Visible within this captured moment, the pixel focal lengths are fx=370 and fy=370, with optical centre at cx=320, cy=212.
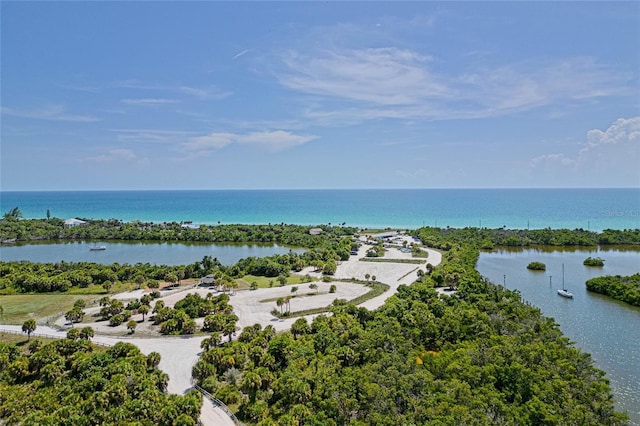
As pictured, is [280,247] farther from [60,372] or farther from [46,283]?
[60,372]

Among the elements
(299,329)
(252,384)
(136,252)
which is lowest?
(252,384)

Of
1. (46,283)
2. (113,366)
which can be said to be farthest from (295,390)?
(46,283)

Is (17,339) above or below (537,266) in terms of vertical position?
below

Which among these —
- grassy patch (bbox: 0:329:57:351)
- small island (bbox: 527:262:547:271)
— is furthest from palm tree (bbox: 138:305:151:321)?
small island (bbox: 527:262:547:271)

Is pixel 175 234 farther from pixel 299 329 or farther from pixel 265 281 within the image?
pixel 299 329

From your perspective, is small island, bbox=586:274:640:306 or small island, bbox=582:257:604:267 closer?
small island, bbox=586:274:640:306

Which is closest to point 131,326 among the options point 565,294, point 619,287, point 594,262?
point 565,294

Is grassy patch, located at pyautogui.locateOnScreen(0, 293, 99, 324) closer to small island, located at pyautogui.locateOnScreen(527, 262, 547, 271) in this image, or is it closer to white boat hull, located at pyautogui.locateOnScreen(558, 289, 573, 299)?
white boat hull, located at pyautogui.locateOnScreen(558, 289, 573, 299)
